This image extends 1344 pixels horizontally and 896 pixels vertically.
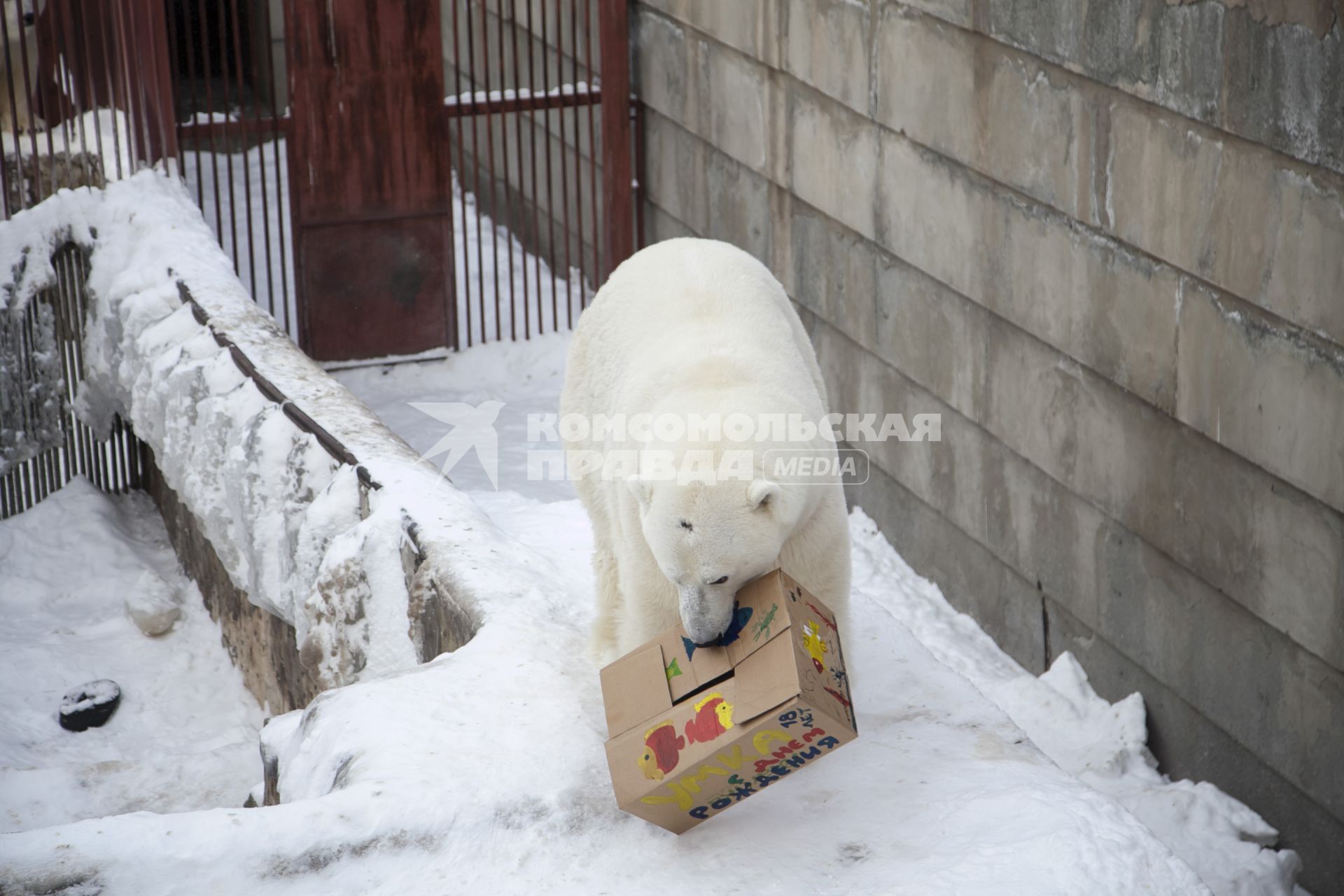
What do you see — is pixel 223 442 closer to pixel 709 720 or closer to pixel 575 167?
pixel 709 720

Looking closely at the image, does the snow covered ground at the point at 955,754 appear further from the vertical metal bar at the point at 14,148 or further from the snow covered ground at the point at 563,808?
the vertical metal bar at the point at 14,148

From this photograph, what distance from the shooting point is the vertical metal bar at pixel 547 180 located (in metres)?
8.39

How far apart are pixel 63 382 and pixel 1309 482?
19.5 ft

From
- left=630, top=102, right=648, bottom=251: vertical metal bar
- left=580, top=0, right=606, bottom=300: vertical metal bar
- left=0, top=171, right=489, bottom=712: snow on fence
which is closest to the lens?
left=0, top=171, right=489, bottom=712: snow on fence

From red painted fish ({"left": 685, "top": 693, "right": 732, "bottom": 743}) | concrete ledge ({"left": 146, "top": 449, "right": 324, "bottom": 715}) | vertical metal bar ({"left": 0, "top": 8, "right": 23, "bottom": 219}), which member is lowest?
concrete ledge ({"left": 146, "top": 449, "right": 324, "bottom": 715})

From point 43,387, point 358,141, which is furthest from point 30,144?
point 358,141

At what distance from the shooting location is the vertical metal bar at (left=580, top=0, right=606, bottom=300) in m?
8.23

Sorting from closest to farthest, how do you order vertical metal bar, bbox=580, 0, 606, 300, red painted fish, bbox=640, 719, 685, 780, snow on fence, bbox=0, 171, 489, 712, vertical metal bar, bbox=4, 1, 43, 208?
red painted fish, bbox=640, 719, 685, 780, snow on fence, bbox=0, 171, 489, 712, vertical metal bar, bbox=4, 1, 43, 208, vertical metal bar, bbox=580, 0, 606, 300

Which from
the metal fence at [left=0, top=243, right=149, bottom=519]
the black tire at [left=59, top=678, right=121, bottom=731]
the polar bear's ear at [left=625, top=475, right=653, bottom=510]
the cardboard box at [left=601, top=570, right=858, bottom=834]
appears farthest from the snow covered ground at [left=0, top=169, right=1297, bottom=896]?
the metal fence at [left=0, top=243, right=149, bottom=519]

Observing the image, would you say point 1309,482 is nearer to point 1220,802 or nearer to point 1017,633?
point 1220,802

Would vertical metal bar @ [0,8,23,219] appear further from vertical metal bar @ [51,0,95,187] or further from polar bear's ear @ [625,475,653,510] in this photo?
polar bear's ear @ [625,475,653,510]

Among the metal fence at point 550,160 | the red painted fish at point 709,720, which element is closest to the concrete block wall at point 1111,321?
the metal fence at point 550,160

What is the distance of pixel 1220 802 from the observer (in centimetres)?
458

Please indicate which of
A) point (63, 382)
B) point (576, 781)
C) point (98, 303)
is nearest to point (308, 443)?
point (576, 781)
